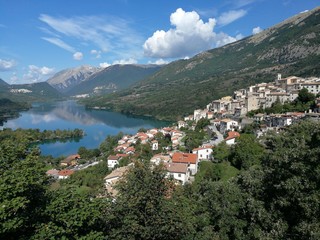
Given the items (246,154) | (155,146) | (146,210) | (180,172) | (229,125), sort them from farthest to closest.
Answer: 1. (155,146)
2. (229,125)
3. (180,172)
4. (246,154)
5. (146,210)

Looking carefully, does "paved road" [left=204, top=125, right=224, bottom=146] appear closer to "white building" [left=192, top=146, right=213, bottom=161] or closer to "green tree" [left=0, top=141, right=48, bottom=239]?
"white building" [left=192, top=146, right=213, bottom=161]

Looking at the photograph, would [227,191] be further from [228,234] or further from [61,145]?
[61,145]

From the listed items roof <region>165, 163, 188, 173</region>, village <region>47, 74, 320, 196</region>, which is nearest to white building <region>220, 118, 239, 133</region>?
village <region>47, 74, 320, 196</region>

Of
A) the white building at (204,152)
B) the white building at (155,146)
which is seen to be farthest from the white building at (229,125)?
the white building at (204,152)

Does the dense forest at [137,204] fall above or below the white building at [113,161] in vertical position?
above

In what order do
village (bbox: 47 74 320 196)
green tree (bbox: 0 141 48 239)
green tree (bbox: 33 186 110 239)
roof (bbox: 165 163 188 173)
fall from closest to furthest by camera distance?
green tree (bbox: 0 141 48 239) → green tree (bbox: 33 186 110 239) → roof (bbox: 165 163 188 173) → village (bbox: 47 74 320 196)

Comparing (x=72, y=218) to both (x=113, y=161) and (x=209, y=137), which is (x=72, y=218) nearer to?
(x=113, y=161)

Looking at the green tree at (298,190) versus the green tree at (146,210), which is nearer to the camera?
the green tree at (146,210)

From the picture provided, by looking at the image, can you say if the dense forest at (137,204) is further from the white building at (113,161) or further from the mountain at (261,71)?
the mountain at (261,71)

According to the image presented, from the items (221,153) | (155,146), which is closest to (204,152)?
(221,153)

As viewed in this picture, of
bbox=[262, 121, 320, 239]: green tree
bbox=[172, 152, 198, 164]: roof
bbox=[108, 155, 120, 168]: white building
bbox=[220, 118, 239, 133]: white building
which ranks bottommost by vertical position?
bbox=[108, 155, 120, 168]: white building

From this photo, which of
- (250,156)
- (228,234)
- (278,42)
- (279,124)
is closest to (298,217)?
(228,234)

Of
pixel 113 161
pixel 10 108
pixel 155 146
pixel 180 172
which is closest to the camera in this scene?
pixel 180 172

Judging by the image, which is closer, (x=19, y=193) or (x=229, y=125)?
(x=19, y=193)
